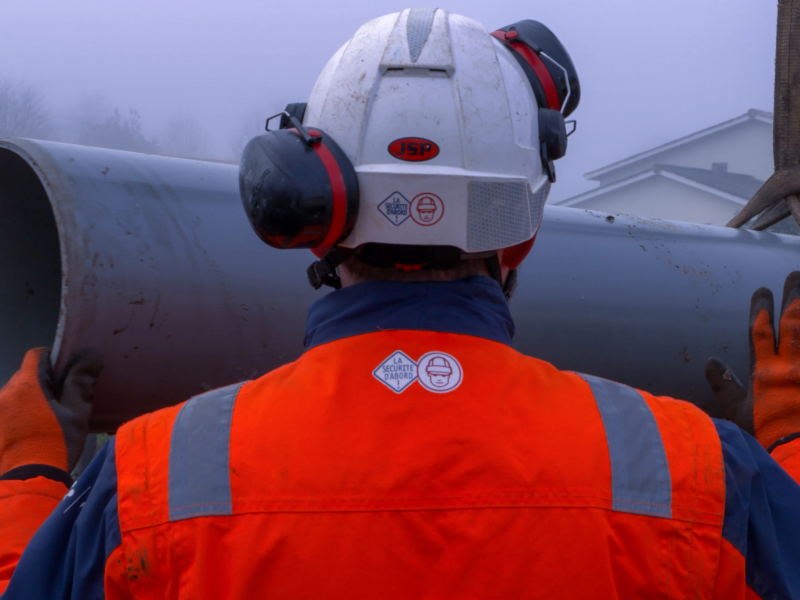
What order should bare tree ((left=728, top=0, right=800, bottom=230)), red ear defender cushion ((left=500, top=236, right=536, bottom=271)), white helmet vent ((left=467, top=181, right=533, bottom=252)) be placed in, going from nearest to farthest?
white helmet vent ((left=467, top=181, right=533, bottom=252)) → red ear defender cushion ((left=500, top=236, right=536, bottom=271)) → bare tree ((left=728, top=0, right=800, bottom=230))

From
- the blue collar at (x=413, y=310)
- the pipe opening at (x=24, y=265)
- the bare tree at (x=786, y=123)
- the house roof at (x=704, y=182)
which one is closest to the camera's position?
the blue collar at (x=413, y=310)

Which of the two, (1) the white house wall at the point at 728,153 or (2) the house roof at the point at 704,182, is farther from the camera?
(1) the white house wall at the point at 728,153

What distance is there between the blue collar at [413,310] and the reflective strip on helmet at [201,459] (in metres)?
0.18

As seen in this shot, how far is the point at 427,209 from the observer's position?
105 centimetres

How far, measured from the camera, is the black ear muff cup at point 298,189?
97 centimetres

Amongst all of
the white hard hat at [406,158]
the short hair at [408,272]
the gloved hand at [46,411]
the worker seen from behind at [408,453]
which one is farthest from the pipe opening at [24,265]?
the short hair at [408,272]

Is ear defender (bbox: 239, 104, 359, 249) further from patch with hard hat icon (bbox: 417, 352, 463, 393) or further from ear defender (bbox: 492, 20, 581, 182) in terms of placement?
ear defender (bbox: 492, 20, 581, 182)

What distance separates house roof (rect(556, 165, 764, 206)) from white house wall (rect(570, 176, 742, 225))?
0.15m

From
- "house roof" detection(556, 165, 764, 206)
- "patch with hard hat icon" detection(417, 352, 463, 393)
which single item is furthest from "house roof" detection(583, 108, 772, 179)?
"patch with hard hat icon" detection(417, 352, 463, 393)

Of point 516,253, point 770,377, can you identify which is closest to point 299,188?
point 516,253

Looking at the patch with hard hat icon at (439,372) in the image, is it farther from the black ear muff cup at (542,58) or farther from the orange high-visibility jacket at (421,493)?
the black ear muff cup at (542,58)

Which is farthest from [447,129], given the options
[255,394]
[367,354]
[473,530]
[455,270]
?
[473,530]

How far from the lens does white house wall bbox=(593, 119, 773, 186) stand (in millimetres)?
18594

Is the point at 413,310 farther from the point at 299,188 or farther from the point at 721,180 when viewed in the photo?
the point at 721,180
